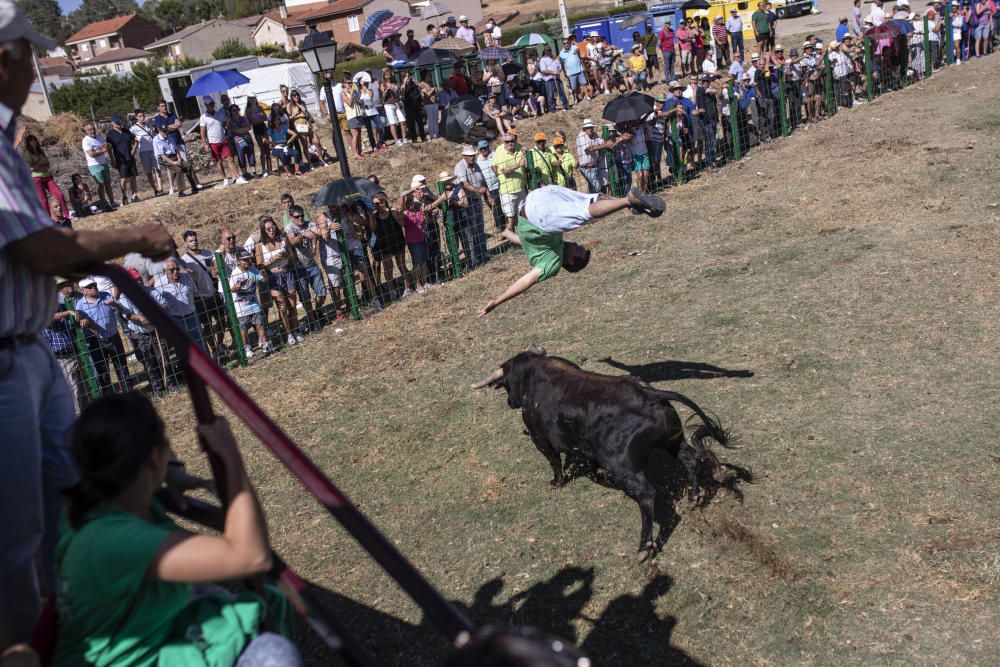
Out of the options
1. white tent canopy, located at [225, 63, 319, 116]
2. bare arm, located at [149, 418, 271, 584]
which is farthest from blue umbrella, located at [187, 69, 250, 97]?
bare arm, located at [149, 418, 271, 584]

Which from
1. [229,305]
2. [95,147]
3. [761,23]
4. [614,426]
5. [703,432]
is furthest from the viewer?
[761,23]

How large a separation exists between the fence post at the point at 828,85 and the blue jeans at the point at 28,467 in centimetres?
2043

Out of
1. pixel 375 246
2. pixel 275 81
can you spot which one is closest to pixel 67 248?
pixel 375 246

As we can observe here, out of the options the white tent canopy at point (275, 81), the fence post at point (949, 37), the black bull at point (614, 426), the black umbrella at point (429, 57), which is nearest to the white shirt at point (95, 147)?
the black umbrella at point (429, 57)

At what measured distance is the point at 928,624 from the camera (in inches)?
201

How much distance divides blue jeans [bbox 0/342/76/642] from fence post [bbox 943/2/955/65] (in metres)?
25.8

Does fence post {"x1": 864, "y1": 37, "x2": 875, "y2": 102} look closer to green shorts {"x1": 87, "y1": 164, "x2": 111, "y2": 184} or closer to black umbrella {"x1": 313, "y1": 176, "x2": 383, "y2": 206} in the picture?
black umbrella {"x1": 313, "y1": 176, "x2": 383, "y2": 206}

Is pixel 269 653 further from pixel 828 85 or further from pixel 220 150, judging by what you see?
pixel 828 85

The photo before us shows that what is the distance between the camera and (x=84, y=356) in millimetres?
10211

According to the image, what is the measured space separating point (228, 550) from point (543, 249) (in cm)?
635

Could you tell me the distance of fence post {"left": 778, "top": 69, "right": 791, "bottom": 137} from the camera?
18884mm

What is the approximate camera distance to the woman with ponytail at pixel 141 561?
222 cm

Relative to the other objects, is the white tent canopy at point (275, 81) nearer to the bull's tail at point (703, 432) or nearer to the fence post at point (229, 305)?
the fence post at point (229, 305)

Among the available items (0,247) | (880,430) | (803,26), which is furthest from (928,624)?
(803,26)
